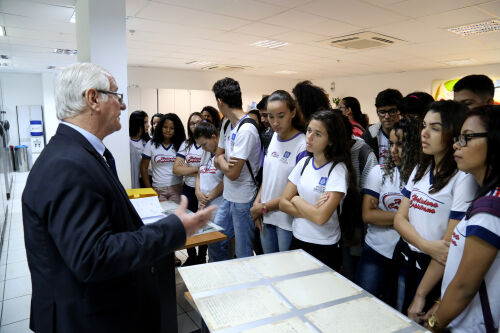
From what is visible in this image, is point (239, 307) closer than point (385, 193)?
Yes

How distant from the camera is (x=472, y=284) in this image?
102cm

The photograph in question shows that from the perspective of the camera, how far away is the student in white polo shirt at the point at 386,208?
1668mm

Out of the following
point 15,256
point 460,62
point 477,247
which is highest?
point 460,62

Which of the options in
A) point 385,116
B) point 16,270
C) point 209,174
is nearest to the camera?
point 385,116

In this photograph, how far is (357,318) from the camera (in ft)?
3.19

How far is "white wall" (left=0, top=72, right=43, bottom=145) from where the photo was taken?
923 centimetres

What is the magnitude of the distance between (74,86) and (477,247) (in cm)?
141

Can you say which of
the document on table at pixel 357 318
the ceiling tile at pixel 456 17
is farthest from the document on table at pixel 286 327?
the ceiling tile at pixel 456 17

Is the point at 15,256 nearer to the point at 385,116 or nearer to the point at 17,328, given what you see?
the point at 17,328

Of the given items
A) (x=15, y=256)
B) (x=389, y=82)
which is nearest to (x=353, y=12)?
(x=15, y=256)

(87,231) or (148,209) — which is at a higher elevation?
(87,231)

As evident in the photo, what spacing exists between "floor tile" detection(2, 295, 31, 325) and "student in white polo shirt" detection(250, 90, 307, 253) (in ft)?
7.13

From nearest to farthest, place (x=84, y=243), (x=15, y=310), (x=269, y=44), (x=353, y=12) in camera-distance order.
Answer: (x=84, y=243) → (x=15, y=310) → (x=353, y=12) → (x=269, y=44)

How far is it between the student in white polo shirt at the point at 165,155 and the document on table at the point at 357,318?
2.44 m
